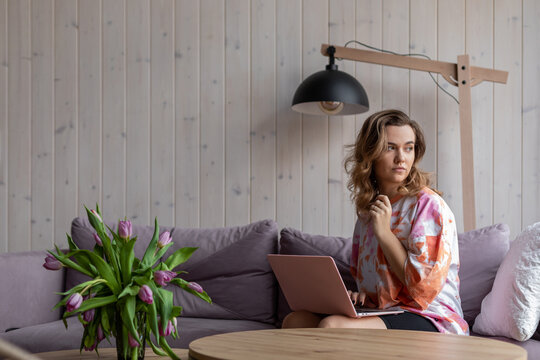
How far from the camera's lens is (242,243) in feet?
7.56

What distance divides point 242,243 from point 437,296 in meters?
0.91

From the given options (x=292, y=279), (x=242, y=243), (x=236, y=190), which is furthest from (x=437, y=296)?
(x=236, y=190)

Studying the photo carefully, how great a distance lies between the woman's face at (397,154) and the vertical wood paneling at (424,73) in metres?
0.87

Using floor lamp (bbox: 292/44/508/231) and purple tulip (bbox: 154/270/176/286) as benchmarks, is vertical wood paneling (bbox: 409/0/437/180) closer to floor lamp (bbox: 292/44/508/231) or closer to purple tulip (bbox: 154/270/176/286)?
floor lamp (bbox: 292/44/508/231)

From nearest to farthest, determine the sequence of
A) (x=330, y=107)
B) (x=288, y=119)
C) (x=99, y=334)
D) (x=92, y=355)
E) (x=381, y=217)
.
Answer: (x=99, y=334) → (x=92, y=355) → (x=381, y=217) → (x=330, y=107) → (x=288, y=119)

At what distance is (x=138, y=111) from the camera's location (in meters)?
2.78

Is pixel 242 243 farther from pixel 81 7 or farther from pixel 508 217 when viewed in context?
pixel 81 7

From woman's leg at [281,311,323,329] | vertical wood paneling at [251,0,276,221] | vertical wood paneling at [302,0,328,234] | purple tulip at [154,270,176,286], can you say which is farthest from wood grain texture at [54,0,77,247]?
purple tulip at [154,270,176,286]

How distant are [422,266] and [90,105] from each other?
77.2 inches

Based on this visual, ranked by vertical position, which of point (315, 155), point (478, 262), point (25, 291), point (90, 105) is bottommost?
point (25, 291)

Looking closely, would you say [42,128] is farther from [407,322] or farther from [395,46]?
[407,322]

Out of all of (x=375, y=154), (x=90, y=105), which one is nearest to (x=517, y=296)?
(x=375, y=154)

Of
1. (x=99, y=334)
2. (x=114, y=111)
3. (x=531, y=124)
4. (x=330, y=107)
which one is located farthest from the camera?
(x=114, y=111)

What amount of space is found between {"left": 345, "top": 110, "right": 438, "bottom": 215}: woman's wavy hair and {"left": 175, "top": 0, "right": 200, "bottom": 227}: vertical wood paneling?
109cm
